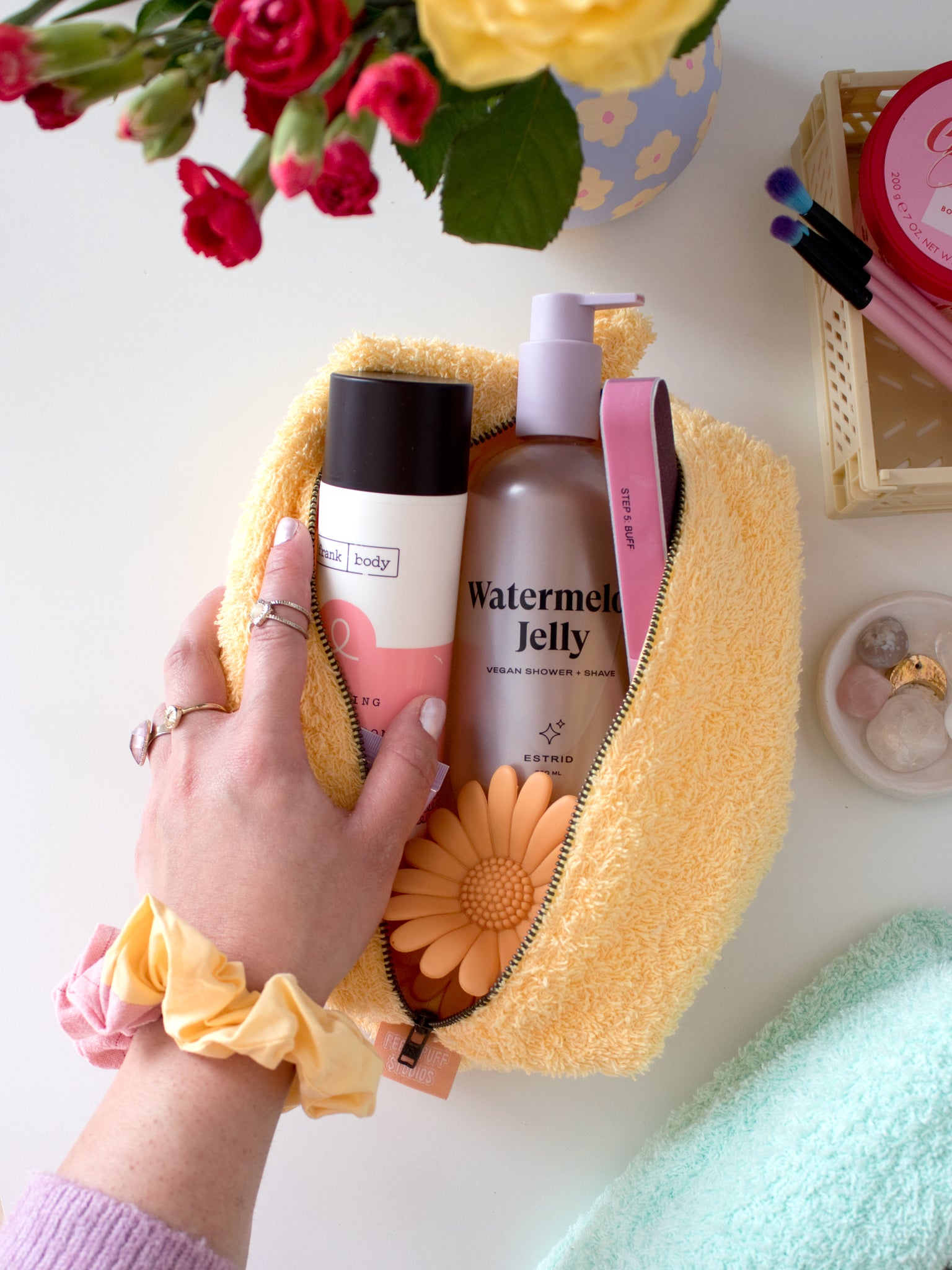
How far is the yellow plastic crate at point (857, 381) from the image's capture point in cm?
53

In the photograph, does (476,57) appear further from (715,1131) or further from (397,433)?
(715,1131)

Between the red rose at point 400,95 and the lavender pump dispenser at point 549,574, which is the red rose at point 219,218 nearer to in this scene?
the red rose at point 400,95

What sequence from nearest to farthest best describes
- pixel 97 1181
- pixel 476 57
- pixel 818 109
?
pixel 476 57 < pixel 97 1181 < pixel 818 109

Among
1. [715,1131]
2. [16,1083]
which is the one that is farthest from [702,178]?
[16,1083]

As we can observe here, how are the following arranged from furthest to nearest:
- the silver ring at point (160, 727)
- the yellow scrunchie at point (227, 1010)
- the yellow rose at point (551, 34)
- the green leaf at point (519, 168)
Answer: the silver ring at point (160, 727), the yellow scrunchie at point (227, 1010), the green leaf at point (519, 168), the yellow rose at point (551, 34)

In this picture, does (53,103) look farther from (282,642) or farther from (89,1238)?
(89,1238)

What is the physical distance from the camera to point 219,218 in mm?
211

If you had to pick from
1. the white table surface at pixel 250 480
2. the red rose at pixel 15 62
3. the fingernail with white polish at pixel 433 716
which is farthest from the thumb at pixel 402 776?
the red rose at pixel 15 62

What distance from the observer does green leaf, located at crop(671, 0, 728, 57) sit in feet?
0.84

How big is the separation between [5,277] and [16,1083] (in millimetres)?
557

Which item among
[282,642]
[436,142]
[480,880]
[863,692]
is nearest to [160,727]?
[282,642]

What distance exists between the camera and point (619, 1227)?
57cm

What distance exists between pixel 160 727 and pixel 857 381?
44 centimetres

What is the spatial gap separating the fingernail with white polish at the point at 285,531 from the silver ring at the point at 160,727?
10cm
